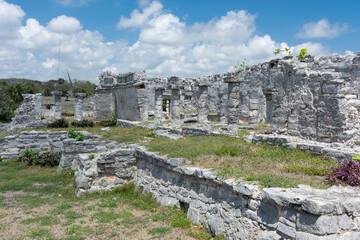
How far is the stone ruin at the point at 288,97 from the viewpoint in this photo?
27.4 feet

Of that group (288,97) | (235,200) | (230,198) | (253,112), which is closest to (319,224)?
(235,200)

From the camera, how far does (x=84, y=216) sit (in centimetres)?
684

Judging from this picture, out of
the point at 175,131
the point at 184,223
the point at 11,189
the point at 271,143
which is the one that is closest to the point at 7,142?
the point at 11,189

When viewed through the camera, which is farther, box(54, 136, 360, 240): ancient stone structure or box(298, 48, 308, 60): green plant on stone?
box(298, 48, 308, 60): green plant on stone

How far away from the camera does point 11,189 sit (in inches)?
360

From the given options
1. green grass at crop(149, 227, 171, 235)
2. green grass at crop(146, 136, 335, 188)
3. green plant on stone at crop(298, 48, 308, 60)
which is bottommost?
green grass at crop(149, 227, 171, 235)

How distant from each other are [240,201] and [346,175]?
2.04 metres

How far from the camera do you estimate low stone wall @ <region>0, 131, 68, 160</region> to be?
14217 mm

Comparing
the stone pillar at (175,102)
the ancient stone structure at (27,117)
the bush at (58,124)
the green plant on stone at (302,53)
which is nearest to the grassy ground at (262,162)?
the green plant on stone at (302,53)

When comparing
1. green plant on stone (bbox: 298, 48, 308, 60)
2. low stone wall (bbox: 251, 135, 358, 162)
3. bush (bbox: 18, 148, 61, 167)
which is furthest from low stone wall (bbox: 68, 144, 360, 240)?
green plant on stone (bbox: 298, 48, 308, 60)

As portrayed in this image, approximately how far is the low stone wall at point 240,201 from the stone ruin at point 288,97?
4492 millimetres

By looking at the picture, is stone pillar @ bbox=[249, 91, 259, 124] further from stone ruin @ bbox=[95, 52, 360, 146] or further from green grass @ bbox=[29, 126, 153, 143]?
green grass @ bbox=[29, 126, 153, 143]

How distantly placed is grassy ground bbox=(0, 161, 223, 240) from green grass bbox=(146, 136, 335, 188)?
1434 mm

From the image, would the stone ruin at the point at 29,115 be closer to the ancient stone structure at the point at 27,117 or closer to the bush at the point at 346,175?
the ancient stone structure at the point at 27,117
